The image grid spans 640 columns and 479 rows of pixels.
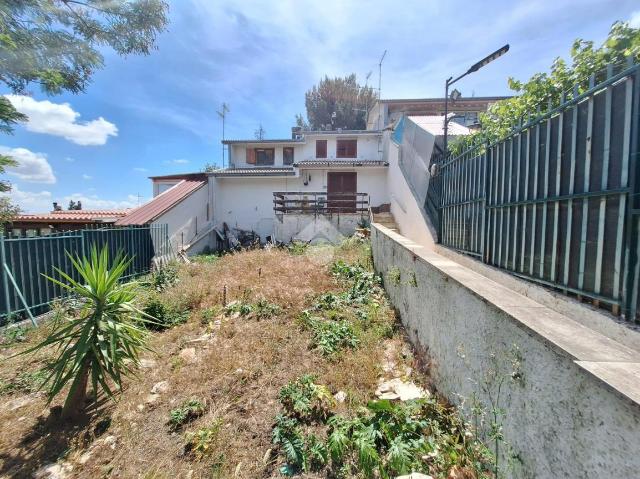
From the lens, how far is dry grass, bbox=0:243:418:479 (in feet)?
8.27

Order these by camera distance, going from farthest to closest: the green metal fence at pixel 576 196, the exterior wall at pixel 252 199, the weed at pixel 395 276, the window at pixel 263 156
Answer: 1. the window at pixel 263 156
2. the exterior wall at pixel 252 199
3. the weed at pixel 395 276
4. the green metal fence at pixel 576 196

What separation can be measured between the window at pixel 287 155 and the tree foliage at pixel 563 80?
15.0 metres

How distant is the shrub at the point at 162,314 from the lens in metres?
5.40

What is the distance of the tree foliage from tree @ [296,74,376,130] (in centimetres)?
2644

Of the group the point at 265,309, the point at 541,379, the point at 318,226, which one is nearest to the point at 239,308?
the point at 265,309

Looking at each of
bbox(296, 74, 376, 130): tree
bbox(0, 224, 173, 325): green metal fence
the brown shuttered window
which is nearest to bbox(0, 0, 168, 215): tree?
bbox(0, 224, 173, 325): green metal fence

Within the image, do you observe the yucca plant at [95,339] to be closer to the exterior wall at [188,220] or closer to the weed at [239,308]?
the weed at [239,308]

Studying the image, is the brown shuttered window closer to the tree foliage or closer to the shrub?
the shrub

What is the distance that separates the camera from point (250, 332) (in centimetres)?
456

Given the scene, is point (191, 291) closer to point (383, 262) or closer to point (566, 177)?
point (383, 262)

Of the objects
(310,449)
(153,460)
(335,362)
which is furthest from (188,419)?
(335,362)

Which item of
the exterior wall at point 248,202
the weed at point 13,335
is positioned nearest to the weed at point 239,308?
the weed at point 13,335

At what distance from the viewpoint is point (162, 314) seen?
5.49m

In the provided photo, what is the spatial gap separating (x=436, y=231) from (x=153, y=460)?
6.22 meters
